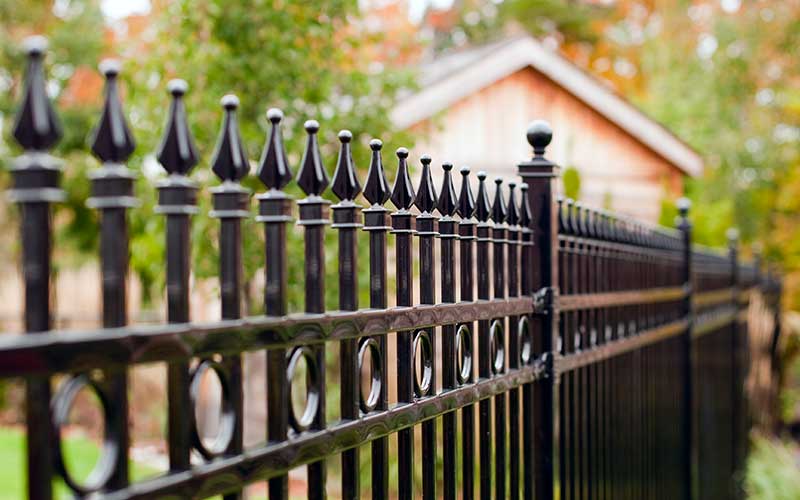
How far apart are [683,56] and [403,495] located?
A: 25.4m

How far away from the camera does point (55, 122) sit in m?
1.07

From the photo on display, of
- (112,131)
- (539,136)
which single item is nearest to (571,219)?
(539,136)

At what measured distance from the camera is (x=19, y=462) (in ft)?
36.9

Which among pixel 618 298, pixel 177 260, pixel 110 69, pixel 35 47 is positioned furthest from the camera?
pixel 618 298

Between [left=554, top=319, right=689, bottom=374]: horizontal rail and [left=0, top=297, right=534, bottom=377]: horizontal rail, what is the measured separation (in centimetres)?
114

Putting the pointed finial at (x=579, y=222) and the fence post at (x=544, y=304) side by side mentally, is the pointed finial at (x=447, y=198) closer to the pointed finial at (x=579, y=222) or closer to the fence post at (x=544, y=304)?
the fence post at (x=544, y=304)

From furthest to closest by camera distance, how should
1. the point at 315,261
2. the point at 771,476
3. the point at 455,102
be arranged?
the point at 455,102 < the point at 771,476 < the point at 315,261

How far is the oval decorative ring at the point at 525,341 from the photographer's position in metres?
2.73

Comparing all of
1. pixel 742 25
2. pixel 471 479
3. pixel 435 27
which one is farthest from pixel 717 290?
pixel 435 27

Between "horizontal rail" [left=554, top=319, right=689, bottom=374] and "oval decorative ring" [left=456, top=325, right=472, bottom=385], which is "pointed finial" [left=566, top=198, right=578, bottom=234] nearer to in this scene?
"horizontal rail" [left=554, top=319, right=689, bottom=374]

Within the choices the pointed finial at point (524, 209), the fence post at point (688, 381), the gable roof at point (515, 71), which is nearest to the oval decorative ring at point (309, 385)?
the pointed finial at point (524, 209)

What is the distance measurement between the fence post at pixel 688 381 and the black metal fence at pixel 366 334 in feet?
2.38

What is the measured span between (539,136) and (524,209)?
0.97ft

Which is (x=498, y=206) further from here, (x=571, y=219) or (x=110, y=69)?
(x=110, y=69)
